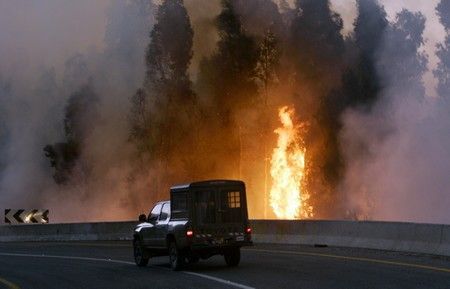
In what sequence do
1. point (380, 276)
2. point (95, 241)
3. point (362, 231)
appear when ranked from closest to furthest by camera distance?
point (380, 276), point (362, 231), point (95, 241)

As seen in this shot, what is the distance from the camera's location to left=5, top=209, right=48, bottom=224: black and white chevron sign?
137ft

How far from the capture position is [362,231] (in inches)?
1032

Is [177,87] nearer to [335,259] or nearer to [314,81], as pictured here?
[314,81]

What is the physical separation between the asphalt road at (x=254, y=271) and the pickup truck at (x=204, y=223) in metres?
0.47

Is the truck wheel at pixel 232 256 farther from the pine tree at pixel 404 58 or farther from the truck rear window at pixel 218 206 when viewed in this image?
the pine tree at pixel 404 58

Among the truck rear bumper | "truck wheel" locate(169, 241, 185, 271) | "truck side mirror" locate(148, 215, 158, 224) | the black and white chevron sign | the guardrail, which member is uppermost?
the black and white chevron sign

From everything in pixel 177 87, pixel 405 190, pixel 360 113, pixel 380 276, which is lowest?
pixel 380 276

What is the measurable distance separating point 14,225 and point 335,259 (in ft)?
74.1

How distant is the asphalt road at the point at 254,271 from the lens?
16.1 metres

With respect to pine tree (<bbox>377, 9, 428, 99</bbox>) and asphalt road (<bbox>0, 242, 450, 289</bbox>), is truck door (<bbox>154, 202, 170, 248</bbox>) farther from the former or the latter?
pine tree (<bbox>377, 9, 428, 99</bbox>)

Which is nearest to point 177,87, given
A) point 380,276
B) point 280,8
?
point 280,8

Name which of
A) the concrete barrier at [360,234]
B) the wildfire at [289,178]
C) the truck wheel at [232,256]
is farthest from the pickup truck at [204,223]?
the wildfire at [289,178]

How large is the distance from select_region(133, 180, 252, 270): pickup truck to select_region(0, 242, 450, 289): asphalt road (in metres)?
0.47

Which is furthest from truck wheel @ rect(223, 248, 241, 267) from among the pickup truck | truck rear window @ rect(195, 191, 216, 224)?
truck rear window @ rect(195, 191, 216, 224)
